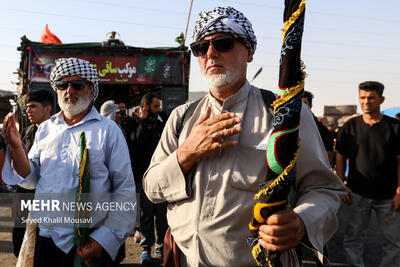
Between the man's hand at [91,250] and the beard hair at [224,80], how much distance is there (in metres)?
1.36

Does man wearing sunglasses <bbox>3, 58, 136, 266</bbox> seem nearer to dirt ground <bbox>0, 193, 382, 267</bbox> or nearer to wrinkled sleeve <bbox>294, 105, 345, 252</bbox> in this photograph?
wrinkled sleeve <bbox>294, 105, 345, 252</bbox>

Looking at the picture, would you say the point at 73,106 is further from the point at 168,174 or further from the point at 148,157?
the point at 148,157

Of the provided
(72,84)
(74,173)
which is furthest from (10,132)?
(72,84)

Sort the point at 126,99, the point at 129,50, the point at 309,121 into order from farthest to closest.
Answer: the point at 126,99 → the point at 129,50 → the point at 309,121

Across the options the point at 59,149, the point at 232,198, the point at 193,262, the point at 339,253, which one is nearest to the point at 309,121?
the point at 232,198

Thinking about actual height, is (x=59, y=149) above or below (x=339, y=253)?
above

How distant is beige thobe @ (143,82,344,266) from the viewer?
4.82 ft

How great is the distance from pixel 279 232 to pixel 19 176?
1857 millimetres

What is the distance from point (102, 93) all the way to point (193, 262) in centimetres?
994

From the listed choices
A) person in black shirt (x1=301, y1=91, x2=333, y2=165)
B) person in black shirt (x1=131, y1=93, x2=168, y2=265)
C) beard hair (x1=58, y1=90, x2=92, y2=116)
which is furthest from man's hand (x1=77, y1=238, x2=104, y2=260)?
person in black shirt (x1=301, y1=91, x2=333, y2=165)

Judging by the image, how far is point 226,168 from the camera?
1603mm

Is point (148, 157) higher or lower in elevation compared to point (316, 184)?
lower

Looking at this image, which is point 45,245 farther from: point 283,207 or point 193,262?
point 283,207

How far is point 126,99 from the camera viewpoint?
12.0m
